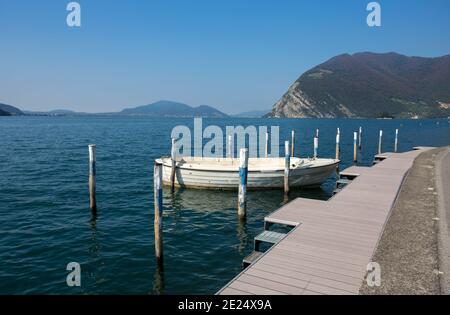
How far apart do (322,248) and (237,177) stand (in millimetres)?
13960

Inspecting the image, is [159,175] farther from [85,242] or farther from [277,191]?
[277,191]

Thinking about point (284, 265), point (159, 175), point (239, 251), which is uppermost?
point (159, 175)

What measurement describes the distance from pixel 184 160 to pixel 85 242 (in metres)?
12.8

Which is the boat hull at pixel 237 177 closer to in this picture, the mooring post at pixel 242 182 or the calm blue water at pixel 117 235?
the calm blue water at pixel 117 235

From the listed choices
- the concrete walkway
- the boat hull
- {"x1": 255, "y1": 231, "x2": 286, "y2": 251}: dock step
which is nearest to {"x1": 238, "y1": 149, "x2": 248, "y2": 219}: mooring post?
{"x1": 255, "y1": 231, "x2": 286, "y2": 251}: dock step

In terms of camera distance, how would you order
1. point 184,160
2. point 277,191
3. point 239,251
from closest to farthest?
point 239,251 < point 277,191 < point 184,160

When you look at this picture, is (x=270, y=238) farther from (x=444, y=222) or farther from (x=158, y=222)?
(x=444, y=222)

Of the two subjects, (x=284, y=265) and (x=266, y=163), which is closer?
(x=284, y=265)

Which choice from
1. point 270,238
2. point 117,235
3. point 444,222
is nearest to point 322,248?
point 270,238

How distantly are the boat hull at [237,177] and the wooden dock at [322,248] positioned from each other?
7386 mm

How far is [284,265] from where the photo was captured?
7941 millimetres

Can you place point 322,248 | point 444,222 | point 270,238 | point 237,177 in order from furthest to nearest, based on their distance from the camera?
point 237,177, point 444,222, point 270,238, point 322,248

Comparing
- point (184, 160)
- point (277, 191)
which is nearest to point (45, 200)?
point (184, 160)

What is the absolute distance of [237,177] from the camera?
22781 millimetres
